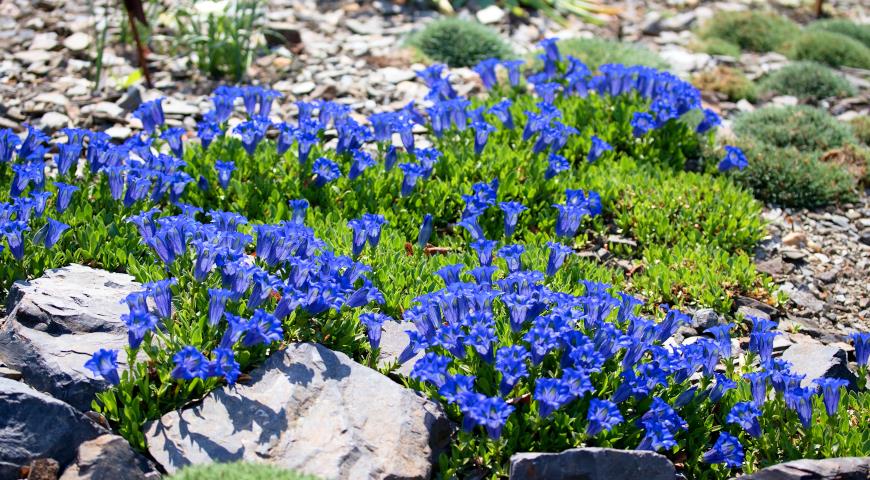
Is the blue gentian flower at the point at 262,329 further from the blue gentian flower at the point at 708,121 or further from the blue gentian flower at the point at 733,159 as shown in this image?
the blue gentian flower at the point at 708,121

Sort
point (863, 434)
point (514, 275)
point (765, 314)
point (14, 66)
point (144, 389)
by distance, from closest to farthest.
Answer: point (144, 389) < point (863, 434) < point (514, 275) < point (765, 314) < point (14, 66)

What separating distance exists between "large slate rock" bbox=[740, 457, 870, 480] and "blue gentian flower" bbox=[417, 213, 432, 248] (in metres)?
2.34

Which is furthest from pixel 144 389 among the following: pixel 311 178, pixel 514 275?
pixel 311 178

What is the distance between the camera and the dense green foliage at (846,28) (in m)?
11.3

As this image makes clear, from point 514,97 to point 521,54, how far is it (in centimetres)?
161

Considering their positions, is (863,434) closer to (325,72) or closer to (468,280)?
(468,280)

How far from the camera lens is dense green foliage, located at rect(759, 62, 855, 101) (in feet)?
30.9

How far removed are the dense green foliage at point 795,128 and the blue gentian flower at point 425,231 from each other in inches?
141

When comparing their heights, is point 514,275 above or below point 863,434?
above

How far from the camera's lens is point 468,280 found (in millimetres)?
5484

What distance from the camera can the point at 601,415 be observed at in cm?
424

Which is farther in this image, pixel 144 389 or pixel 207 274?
pixel 207 274

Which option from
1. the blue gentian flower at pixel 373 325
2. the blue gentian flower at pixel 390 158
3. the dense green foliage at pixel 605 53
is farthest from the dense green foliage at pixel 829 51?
the blue gentian flower at pixel 373 325

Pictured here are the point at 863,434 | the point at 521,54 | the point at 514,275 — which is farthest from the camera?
the point at 521,54
